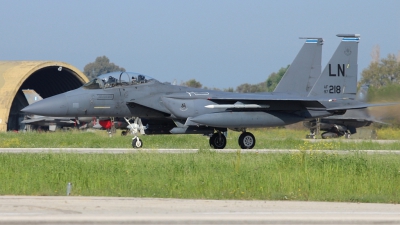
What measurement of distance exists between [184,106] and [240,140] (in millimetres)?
2363

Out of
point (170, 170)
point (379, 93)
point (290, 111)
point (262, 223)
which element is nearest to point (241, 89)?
point (379, 93)

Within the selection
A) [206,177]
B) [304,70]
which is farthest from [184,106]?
[206,177]

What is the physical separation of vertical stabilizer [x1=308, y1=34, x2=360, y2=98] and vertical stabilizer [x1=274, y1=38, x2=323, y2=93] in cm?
125

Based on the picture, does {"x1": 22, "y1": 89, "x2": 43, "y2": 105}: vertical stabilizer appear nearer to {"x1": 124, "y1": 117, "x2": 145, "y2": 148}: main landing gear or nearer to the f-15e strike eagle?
the f-15e strike eagle

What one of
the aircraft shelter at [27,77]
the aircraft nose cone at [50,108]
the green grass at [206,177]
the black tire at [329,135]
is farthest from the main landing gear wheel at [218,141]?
the aircraft shelter at [27,77]

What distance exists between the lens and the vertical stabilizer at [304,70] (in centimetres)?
2375

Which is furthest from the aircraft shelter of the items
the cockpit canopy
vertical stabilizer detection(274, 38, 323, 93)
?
vertical stabilizer detection(274, 38, 323, 93)

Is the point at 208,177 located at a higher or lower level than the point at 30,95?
lower

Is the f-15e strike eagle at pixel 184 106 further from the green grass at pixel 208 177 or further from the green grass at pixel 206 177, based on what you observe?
the green grass at pixel 208 177

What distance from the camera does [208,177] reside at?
39.7 ft

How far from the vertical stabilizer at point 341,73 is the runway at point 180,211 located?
1308 cm

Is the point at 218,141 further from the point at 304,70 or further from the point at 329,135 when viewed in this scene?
the point at 329,135

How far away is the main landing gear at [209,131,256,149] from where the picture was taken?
2120 centimetres

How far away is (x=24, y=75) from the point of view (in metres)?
Result: 41.1
